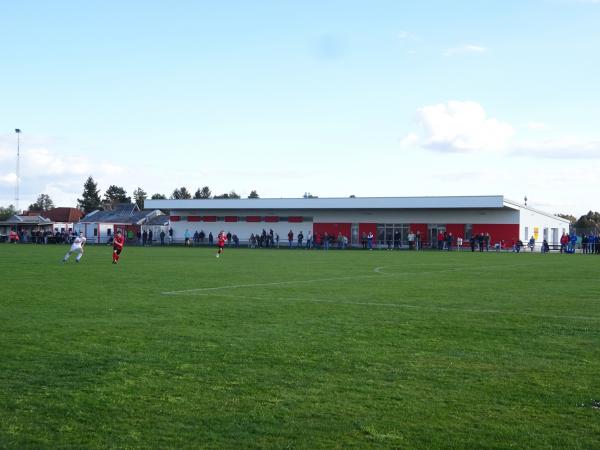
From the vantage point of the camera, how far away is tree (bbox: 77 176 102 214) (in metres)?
152

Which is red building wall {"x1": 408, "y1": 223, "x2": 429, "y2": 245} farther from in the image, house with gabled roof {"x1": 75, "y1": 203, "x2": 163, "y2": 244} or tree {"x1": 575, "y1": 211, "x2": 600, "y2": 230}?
tree {"x1": 575, "y1": 211, "x2": 600, "y2": 230}

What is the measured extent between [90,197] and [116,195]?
1105cm

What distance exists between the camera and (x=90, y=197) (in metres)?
153

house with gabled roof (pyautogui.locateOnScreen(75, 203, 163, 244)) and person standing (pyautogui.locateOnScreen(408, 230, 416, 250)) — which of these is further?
house with gabled roof (pyautogui.locateOnScreen(75, 203, 163, 244))

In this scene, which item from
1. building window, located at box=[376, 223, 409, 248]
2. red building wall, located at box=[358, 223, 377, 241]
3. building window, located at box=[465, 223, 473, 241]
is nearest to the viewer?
building window, located at box=[465, 223, 473, 241]

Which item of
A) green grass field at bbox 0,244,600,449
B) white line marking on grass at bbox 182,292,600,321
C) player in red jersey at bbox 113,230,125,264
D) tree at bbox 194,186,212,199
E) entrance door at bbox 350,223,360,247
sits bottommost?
green grass field at bbox 0,244,600,449

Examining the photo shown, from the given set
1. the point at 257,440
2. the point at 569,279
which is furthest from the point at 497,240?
the point at 257,440

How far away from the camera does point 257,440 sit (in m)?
5.92

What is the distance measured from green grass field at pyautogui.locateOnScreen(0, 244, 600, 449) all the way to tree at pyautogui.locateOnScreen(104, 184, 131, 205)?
493ft

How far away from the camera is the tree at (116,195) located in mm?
161875

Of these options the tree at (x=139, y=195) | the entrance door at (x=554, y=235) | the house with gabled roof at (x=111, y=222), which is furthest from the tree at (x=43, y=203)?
the entrance door at (x=554, y=235)

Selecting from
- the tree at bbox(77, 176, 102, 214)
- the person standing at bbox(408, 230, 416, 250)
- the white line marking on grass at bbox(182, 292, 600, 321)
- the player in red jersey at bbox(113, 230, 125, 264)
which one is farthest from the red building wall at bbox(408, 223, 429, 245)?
the tree at bbox(77, 176, 102, 214)

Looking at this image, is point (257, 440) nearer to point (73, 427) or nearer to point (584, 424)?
point (73, 427)

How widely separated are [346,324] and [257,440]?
250 inches
